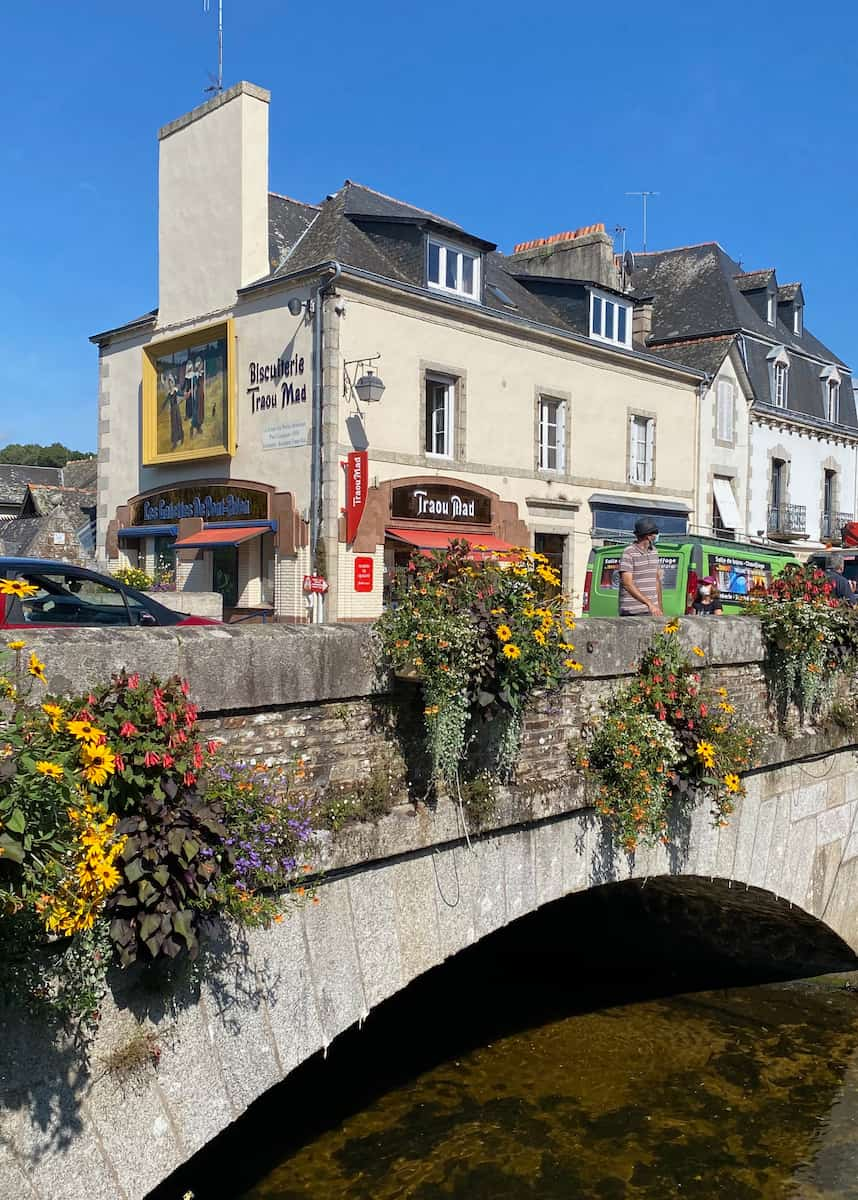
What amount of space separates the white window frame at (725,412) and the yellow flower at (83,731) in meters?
24.3

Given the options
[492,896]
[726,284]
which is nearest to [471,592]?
[492,896]

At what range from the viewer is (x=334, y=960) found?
4.55 metres

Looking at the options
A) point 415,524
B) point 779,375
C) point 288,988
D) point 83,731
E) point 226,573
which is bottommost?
point 288,988

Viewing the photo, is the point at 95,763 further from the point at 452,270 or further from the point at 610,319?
the point at 610,319

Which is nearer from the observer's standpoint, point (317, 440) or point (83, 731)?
point (83, 731)

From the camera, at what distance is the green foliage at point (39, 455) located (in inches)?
3300

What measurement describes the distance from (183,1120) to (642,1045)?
552cm

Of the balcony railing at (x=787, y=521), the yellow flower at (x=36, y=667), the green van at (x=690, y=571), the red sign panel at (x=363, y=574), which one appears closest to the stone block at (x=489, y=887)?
the yellow flower at (x=36, y=667)

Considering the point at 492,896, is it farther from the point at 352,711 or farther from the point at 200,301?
the point at 200,301

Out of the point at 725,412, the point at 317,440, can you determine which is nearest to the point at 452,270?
the point at 317,440

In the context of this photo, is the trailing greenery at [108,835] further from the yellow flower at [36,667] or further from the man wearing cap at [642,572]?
the man wearing cap at [642,572]

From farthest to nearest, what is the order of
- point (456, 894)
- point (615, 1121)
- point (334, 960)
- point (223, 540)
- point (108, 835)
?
point (223, 540) < point (615, 1121) < point (456, 894) < point (334, 960) < point (108, 835)

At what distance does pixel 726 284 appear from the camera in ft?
93.7

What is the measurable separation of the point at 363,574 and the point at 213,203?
24.1 feet
